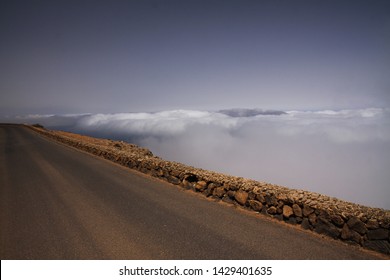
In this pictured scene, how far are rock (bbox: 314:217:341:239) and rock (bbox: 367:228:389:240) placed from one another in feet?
2.33

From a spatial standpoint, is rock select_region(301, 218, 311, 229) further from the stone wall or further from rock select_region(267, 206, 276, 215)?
rock select_region(267, 206, 276, 215)

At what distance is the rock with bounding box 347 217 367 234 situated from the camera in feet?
20.2

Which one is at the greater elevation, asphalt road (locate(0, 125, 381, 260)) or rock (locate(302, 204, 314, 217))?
rock (locate(302, 204, 314, 217))

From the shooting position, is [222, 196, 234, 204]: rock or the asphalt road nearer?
the asphalt road

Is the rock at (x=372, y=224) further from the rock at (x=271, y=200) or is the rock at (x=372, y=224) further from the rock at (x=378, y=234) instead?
the rock at (x=271, y=200)

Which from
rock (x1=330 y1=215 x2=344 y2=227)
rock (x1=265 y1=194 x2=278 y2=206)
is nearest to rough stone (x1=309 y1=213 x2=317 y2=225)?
rock (x1=330 y1=215 x2=344 y2=227)

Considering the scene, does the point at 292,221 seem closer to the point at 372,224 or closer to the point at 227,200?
the point at 372,224

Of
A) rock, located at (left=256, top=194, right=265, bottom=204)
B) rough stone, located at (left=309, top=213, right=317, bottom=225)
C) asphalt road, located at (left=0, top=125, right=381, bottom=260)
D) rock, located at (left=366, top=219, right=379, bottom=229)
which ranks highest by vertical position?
rock, located at (left=366, top=219, right=379, bottom=229)

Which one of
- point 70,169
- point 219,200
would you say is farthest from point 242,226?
point 70,169

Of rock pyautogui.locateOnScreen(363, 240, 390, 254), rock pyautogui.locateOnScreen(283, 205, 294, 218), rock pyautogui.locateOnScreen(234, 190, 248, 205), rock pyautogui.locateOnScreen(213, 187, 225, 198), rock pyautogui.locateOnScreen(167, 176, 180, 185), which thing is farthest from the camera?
rock pyautogui.locateOnScreen(167, 176, 180, 185)

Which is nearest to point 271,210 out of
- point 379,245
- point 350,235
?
point 350,235

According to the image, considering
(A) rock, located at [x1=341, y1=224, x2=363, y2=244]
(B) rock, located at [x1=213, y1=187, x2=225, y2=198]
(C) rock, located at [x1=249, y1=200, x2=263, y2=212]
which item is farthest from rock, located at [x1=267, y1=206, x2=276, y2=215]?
(B) rock, located at [x1=213, y1=187, x2=225, y2=198]

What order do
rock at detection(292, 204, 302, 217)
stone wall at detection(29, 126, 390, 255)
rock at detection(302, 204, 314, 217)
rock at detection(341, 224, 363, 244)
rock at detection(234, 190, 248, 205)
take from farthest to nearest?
rock at detection(234, 190, 248, 205) → rock at detection(292, 204, 302, 217) → rock at detection(302, 204, 314, 217) → rock at detection(341, 224, 363, 244) → stone wall at detection(29, 126, 390, 255)
